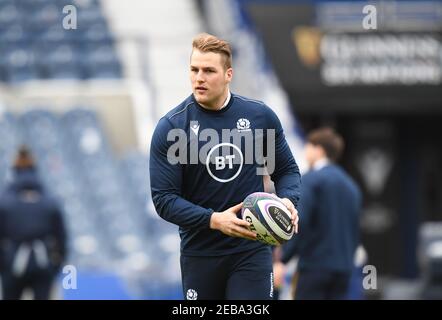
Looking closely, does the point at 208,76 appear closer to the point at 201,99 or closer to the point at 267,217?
the point at 201,99

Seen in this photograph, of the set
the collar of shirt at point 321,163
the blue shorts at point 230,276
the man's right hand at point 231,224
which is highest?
the collar of shirt at point 321,163

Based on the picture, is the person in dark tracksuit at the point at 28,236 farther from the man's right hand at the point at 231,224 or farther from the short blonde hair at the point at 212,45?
the man's right hand at the point at 231,224

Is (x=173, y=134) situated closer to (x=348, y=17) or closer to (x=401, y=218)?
(x=348, y=17)

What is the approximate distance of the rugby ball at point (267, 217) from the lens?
6.20 metres

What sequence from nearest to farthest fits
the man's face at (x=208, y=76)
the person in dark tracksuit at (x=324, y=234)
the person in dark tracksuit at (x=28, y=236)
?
the man's face at (x=208, y=76) → the person in dark tracksuit at (x=324, y=234) → the person in dark tracksuit at (x=28, y=236)

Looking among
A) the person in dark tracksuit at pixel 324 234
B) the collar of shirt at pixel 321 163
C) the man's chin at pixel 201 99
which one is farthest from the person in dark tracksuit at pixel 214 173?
the collar of shirt at pixel 321 163

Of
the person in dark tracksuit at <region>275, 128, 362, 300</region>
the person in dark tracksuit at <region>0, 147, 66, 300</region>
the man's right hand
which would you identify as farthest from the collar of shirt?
the person in dark tracksuit at <region>0, 147, 66, 300</region>

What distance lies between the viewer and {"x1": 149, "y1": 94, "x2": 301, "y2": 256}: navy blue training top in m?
6.45

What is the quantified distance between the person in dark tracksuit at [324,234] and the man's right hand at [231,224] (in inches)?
106

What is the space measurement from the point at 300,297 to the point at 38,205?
3.29 m

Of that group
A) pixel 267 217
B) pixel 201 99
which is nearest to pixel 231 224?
pixel 267 217

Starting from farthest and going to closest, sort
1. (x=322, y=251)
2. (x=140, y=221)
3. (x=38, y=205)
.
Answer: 1. (x=140, y=221)
2. (x=38, y=205)
3. (x=322, y=251)
